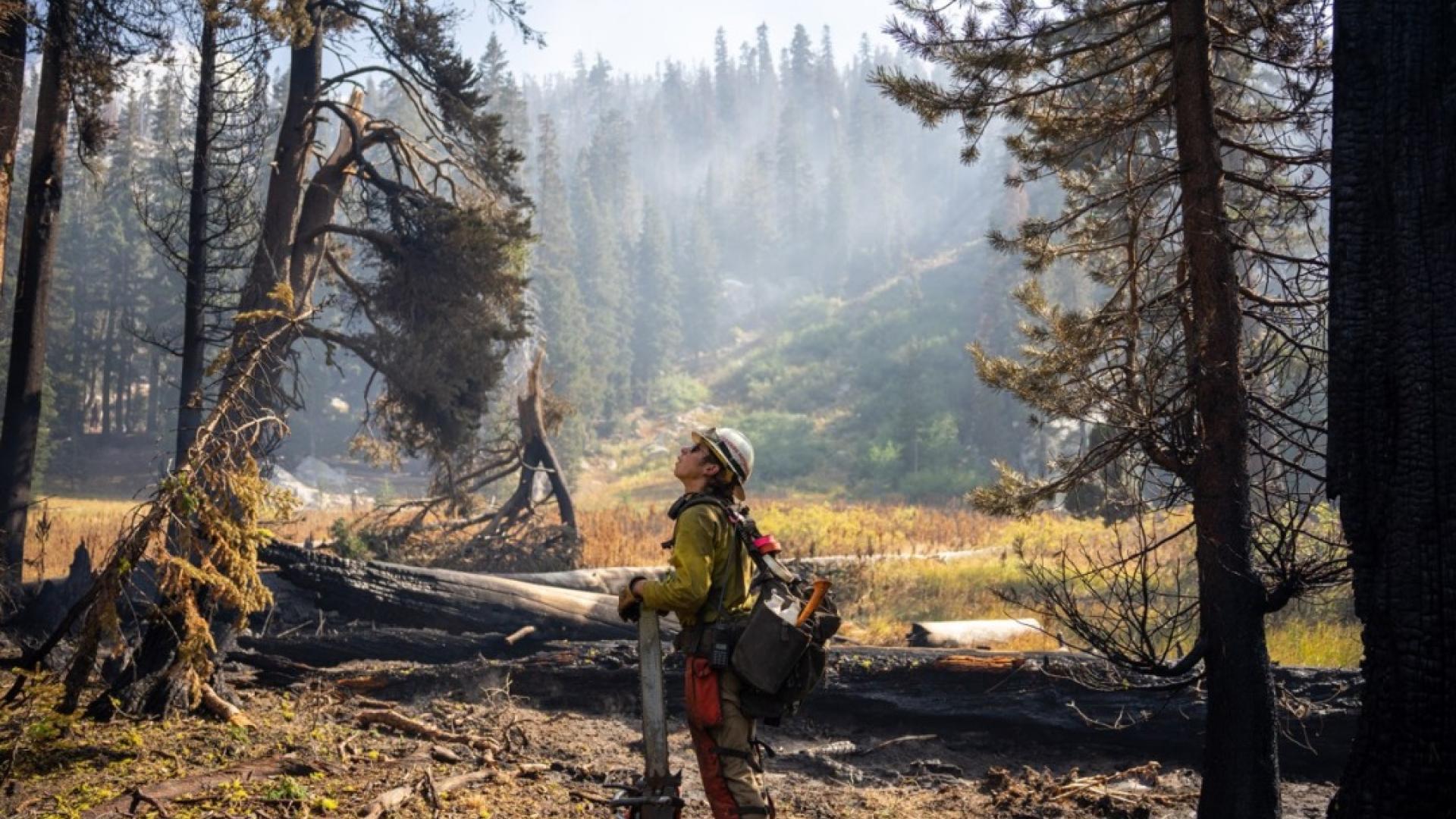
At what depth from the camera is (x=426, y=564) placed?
1827 centimetres

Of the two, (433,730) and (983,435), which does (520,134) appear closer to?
(983,435)

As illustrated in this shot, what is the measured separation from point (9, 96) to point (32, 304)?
3.58 meters

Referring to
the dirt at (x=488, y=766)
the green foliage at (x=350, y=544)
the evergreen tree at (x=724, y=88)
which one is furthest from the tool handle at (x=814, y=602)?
the evergreen tree at (x=724, y=88)

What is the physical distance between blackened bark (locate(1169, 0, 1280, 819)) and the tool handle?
2481 mm

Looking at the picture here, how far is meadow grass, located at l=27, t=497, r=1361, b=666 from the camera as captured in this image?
13.1m

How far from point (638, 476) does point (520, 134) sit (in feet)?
138

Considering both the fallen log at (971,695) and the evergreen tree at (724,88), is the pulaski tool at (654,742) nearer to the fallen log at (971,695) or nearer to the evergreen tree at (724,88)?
the fallen log at (971,695)

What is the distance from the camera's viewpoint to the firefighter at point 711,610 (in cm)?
511

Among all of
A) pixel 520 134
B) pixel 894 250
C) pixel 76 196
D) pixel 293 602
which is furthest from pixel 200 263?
pixel 894 250

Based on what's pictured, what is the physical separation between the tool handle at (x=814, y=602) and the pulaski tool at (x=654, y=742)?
745mm

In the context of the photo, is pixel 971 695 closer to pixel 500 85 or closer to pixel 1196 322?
pixel 1196 322

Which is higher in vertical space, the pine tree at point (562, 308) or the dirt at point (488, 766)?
the pine tree at point (562, 308)

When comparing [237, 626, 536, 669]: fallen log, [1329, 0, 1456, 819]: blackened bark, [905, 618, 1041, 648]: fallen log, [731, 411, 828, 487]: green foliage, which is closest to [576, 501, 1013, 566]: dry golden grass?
[905, 618, 1041, 648]: fallen log

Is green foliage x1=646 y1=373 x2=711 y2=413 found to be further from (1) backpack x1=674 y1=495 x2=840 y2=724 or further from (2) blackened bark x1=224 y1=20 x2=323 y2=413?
(1) backpack x1=674 y1=495 x2=840 y2=724
